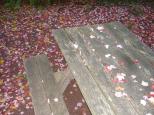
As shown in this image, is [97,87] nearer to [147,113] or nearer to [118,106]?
[118,106]

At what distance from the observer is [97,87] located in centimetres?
257

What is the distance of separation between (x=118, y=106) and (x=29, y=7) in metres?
5.52

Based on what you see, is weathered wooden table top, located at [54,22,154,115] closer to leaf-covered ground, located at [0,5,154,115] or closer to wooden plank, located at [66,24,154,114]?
wooden plank, located at [66,24,154,114]

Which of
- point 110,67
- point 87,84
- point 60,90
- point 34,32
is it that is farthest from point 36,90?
point 34,32

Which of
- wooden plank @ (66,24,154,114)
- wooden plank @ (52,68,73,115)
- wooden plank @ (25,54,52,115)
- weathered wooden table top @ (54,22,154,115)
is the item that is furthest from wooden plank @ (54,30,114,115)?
wooden plank @ (25,54,52,115)

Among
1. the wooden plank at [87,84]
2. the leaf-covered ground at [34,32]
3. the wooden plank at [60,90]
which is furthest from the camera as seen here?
the leaf-covered ground at [34,32]

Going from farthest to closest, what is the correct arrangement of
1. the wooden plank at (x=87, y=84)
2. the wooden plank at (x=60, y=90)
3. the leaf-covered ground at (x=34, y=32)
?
the leaf-covered ground at (x=34, y=32) < the wooden plank at (x=60, y=90) < the wooden plank at (x=87, y=84)

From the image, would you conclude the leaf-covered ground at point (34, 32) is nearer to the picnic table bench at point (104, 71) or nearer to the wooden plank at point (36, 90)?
the wooden plank at point (36, 90)

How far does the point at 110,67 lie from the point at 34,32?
368 centimetres

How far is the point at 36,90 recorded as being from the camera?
326cm

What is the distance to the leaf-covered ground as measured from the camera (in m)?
4.41

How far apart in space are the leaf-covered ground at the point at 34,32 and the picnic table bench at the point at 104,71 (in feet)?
3.09

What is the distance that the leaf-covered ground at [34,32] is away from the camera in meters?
4.41

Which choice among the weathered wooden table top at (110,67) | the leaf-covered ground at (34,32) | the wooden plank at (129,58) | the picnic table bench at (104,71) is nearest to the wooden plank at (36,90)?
the picnic table bench at (104,71)
